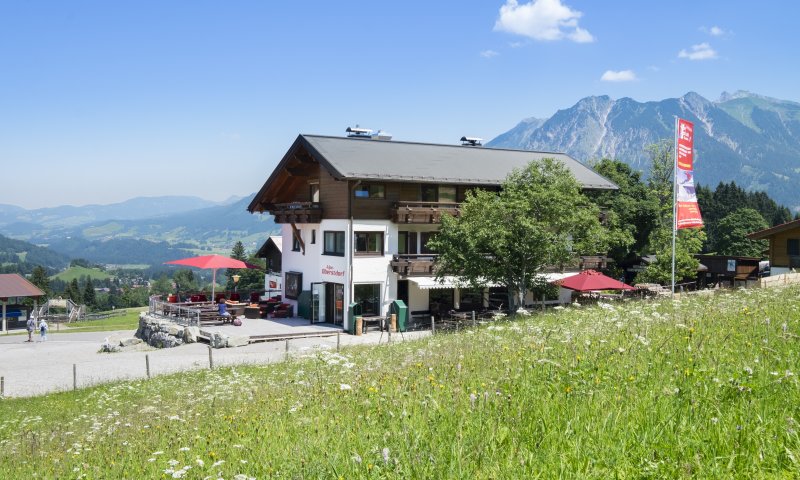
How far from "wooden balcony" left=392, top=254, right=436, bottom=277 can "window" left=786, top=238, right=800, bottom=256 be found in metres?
28.0

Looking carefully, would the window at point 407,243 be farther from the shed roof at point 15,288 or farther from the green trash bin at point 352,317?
the shed roof at point 15,288

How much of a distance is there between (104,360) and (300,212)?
1222 centimetres

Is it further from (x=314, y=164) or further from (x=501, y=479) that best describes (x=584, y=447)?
(x=314, y=164)

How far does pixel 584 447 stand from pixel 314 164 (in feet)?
100

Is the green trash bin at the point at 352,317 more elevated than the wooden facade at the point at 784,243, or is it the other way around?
the wooden facade at the point at 784,243

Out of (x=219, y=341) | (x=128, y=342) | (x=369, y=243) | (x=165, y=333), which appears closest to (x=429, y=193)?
(x=369, y=243)

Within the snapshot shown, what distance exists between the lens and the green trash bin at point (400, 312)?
101 feet

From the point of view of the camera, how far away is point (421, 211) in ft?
104

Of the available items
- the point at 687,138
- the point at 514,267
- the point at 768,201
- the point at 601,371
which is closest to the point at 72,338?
the point at 514,267

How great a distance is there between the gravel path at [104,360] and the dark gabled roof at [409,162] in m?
8.17

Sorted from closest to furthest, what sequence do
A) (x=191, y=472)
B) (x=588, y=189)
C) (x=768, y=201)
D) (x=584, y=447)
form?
1. (x=584, y=447)
2. (x=191, y=472)
3. (x=588, y=189)
4. (x=768, y=201)

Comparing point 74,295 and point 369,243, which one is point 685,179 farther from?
point 74,295

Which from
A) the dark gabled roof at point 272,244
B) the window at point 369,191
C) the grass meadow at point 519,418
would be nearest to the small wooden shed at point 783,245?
the window at point 369,191

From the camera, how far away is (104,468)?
6.76m
